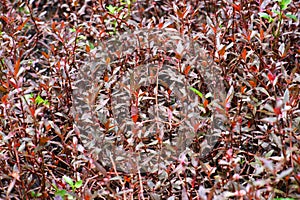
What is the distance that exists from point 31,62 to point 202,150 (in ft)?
3.34

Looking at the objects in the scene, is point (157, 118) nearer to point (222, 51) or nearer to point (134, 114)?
point (134, 114)

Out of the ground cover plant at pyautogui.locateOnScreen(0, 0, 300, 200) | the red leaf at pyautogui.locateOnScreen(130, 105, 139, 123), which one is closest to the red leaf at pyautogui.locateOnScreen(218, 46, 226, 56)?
the ground cover plant at pyautogui.locateOnScreen(0, 0, 300, 200)

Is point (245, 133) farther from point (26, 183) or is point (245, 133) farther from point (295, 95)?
point (26, 183)

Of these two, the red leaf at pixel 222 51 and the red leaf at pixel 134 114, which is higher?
the red leaf at pixel 222 51

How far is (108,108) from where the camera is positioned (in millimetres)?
1795

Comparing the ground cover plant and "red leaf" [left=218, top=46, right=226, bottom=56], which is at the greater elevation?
"red leaf" [left=218, top=46, right=226, bottom=56]

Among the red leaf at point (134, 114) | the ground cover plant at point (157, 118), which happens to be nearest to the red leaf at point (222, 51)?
the ground cover plant at point (157, 118)

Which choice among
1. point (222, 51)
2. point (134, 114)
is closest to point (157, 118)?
point (134, 114)

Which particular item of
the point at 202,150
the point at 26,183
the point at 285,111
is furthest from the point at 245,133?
the point at 26,183

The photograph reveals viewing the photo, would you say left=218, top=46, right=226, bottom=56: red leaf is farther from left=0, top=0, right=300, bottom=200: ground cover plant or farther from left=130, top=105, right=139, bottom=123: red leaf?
left=130, top=105, right=139, bottom=123: red leaf

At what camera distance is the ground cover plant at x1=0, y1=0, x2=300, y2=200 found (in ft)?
4.73

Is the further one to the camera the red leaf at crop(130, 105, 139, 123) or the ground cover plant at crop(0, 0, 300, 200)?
the red leaf at crop(130, 105, 139, 123)

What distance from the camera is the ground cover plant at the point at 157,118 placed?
1.44m

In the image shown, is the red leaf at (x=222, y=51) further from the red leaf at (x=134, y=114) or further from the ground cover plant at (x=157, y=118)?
the red leaf at (x=134, y=114)
